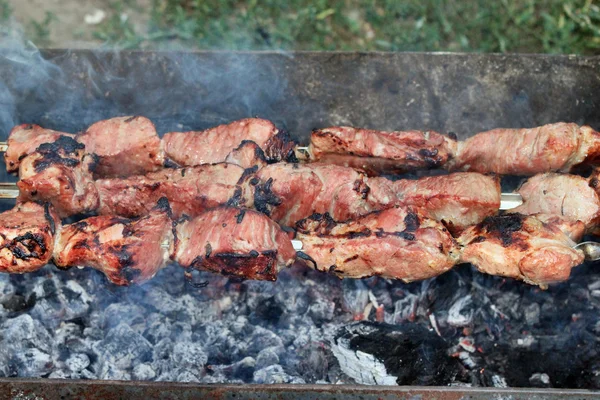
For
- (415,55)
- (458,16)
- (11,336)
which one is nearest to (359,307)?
(415,55)

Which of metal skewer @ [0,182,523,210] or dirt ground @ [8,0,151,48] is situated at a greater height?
dirt ground @ [8,0,151,48]

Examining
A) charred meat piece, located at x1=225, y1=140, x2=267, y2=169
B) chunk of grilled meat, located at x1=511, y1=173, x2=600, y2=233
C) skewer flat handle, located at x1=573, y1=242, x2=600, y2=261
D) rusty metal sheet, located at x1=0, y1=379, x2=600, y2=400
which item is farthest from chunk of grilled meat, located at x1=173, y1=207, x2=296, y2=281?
skewer flat handle, located at x1=573, y1=242, x2=600, y2=261

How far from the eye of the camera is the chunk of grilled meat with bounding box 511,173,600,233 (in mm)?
3115

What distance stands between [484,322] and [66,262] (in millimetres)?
2437

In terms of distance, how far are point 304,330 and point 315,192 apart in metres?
0.87

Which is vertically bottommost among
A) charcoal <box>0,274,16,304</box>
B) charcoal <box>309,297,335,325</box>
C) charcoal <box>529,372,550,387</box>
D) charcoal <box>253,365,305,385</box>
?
charcoal <box>529,372,550,387</box>

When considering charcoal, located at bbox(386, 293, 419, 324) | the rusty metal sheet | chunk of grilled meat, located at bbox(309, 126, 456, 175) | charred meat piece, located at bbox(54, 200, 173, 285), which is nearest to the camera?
the rusty metal sheet

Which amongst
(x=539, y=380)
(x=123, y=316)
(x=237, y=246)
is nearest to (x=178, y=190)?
(x=237, y=246)

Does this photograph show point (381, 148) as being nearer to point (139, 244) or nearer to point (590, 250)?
point (590, 250)

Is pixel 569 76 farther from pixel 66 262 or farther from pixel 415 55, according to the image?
pixel 66 262

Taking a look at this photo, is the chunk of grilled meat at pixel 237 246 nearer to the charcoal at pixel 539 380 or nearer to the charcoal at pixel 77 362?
the charcoal at pixel 77 362

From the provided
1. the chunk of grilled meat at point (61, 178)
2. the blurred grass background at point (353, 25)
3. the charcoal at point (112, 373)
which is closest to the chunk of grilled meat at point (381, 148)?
the chunk of grilled meat at point (61, 178)

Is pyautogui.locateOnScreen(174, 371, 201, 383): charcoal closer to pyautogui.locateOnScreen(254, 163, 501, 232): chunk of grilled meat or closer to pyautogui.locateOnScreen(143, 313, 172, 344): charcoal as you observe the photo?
pyautogui.locateOnScreen(143, 313, 172, 344): charcoal

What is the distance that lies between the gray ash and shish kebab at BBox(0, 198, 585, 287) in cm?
57
